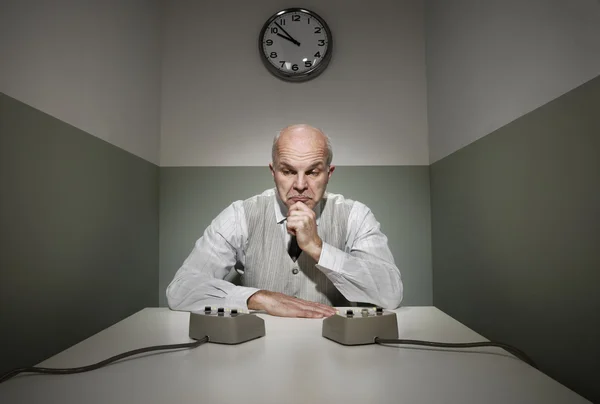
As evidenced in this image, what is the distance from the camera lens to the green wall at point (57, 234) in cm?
105

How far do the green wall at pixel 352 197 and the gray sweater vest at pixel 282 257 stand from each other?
1.86ft

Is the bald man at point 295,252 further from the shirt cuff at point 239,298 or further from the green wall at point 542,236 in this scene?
the green wall at point 542,236

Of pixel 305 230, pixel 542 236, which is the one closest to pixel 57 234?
pixel 305 230

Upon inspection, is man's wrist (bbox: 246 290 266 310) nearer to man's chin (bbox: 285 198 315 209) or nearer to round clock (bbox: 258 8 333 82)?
man's chin (bbox: 285 198 315 209)

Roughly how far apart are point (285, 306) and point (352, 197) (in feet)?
3.70

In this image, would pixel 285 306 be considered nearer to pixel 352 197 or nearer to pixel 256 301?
pixel 256 301

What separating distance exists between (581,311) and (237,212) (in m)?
1.27

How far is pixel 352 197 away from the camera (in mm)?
2385

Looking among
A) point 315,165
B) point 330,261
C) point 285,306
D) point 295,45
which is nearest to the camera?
point 285,306

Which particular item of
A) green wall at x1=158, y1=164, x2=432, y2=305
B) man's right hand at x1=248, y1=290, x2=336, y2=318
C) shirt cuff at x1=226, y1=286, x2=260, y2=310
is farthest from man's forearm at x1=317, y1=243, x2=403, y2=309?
green wall at x1=158, y1=164, x2=432, y2=305

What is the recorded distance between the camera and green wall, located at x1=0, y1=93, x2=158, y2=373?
1046mm

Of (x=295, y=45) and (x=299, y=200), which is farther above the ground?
(x=295, y=45)

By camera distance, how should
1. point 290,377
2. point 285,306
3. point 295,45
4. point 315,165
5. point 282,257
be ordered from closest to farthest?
point 290,377 → point 285,306 → point 315,165 → point 282,257 → point 295,45

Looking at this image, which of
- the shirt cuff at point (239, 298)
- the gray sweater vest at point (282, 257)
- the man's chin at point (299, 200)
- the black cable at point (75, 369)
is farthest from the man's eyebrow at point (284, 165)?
the black cable at point (75, 369)
